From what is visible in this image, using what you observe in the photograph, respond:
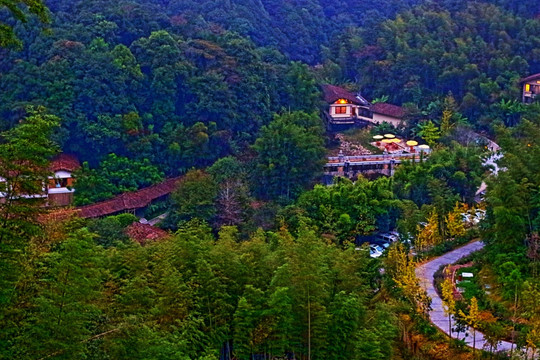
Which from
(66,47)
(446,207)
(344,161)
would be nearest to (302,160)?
(344,161)

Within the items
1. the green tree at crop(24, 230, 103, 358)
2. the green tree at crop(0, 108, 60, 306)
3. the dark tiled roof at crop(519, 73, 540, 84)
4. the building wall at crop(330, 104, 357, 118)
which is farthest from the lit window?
the green tree at crop(0, 108, 60, 306)

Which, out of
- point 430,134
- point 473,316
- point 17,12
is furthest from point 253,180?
point 17,12

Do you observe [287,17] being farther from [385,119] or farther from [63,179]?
[63,179]

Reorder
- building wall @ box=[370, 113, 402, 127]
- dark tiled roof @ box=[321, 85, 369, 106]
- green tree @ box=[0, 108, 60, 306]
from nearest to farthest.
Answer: green tree @ box=[0, 108, 60, 306] → building wall @ box=[370, 113, 402, 127] → dark tiled roof @ box=[321, 85, 369, 106]

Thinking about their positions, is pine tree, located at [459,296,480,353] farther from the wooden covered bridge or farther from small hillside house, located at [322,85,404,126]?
small hillside house, located at [322,85,404,126]

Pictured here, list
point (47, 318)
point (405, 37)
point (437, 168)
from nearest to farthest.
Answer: point (47, 318), point (437, 168), point (405, 37)

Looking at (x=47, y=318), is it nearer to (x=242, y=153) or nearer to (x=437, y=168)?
(x=437, y=168)

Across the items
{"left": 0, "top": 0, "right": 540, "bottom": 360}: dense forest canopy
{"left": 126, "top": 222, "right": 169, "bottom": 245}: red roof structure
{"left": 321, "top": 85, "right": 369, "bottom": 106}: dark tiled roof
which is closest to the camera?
{"left": 0, "top": 0, "right": 540, "bottom": 360}: dense forest canopy
